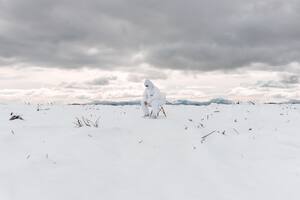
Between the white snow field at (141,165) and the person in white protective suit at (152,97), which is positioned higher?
the person in white protective suit at (152,97)

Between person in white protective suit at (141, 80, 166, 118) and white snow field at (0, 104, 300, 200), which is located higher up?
person in white protective suit at (141, 80, 166, 118)

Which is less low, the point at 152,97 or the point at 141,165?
the point at 152,97

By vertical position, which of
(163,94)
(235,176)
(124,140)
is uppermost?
(163,94)

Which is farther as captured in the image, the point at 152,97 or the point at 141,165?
the point at 152,97

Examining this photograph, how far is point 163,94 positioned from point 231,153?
13.7 ft

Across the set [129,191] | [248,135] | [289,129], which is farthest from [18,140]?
[289,129]

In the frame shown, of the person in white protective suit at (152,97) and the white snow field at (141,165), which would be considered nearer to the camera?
the white snow field at (141,165)

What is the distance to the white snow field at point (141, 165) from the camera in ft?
15.5

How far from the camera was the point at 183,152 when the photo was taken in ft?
21.5

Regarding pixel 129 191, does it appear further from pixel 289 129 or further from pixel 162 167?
pixel 289 129

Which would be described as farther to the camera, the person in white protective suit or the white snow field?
the person in white protective suit

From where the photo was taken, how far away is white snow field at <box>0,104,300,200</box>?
15.5 ft

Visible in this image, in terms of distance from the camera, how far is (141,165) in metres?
5.63

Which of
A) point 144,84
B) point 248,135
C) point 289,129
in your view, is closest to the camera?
point 248,135
